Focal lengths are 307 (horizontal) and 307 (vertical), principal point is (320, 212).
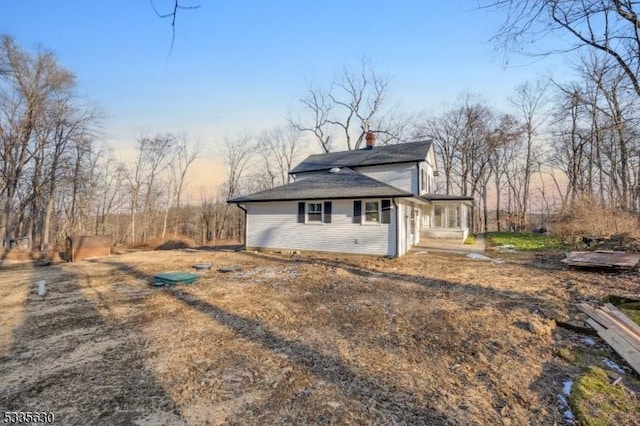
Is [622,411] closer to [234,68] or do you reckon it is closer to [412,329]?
[412,329]

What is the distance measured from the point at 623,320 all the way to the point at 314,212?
383 inches

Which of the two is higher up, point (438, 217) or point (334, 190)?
point (334, 190)

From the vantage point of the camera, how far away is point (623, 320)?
4.40 m

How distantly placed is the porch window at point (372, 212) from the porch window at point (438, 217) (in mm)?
8547

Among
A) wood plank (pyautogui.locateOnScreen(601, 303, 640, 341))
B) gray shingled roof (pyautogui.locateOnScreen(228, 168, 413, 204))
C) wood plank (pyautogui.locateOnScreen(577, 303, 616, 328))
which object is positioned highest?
gray shingled roof (pyautogui.locateOnScreen(228, 168, 413, 204))

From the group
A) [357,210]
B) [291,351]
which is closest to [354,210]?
[357,210]

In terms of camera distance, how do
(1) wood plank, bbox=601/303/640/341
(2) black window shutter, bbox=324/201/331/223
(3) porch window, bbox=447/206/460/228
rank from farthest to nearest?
(3) porch window, bbox=447/206/460/228 < (2) black window shutter, bbox=324/201/331/223 < (1) wood plank, bbox=601/303/640/341

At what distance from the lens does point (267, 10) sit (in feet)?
9.64

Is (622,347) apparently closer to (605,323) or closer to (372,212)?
(605,323)

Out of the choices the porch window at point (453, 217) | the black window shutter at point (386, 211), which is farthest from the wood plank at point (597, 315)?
the porch window at point (453, 217)

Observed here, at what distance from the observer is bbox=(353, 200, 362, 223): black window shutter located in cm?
1189

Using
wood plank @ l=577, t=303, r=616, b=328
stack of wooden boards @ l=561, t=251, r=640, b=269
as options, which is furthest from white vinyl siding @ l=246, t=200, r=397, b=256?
wood plank @ l=577, t=303, r=616, b=328

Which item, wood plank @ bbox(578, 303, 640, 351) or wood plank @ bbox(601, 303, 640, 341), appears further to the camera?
wood plank @ bbox(601, 303, 640, 341)

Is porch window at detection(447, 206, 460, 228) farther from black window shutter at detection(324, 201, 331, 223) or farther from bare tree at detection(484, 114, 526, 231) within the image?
bare tree at detection(484, 114, 526, 231)
